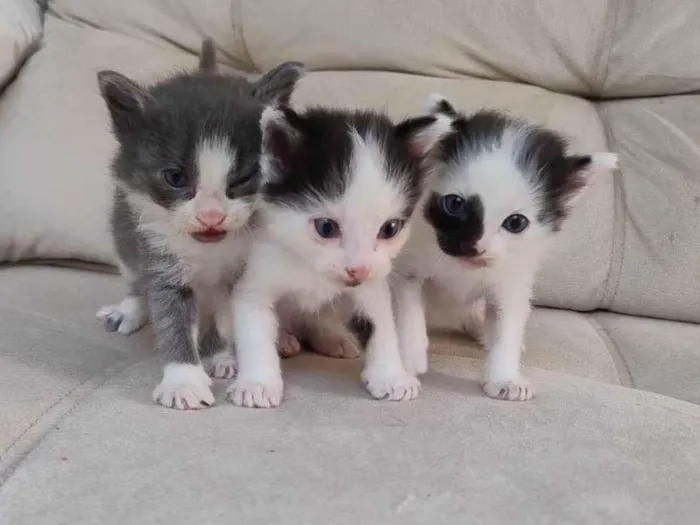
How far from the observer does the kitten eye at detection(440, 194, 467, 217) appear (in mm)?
1276

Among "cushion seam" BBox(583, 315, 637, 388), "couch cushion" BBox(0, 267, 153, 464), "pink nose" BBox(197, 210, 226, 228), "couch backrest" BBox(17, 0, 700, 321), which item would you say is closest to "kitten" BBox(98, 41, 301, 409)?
"pink nose" BBox(197, 210, 226, 228)

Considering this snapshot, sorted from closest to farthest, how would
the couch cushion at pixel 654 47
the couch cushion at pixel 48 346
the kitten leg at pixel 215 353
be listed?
the couch cushion at pixel 48 346 → the kitten leg at pixel 215 353 → the couch cushion at pixel 654 47

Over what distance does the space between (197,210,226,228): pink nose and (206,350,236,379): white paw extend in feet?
0.96

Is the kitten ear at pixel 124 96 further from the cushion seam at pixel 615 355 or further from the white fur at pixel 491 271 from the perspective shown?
the cushion seam at pixel 615 355

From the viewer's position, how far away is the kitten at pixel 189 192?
1202 millimetres

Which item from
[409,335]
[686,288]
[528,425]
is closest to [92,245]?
[409,335]

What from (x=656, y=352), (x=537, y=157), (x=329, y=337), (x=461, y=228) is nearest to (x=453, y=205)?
(x=461, y=228)

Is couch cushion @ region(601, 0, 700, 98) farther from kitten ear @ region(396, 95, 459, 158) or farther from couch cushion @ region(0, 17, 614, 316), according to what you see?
kitten ear @ region(396, 95, 459, 158)

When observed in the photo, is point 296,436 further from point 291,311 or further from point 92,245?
point 92,245

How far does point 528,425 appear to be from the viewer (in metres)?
1.12

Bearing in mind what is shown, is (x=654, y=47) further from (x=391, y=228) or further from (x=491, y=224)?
(x=391, y=228)

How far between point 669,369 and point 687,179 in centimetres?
52

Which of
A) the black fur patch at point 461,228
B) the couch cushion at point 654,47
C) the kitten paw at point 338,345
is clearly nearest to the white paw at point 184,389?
the kitten paw at point 338,345

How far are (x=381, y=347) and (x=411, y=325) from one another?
11 centimetres
